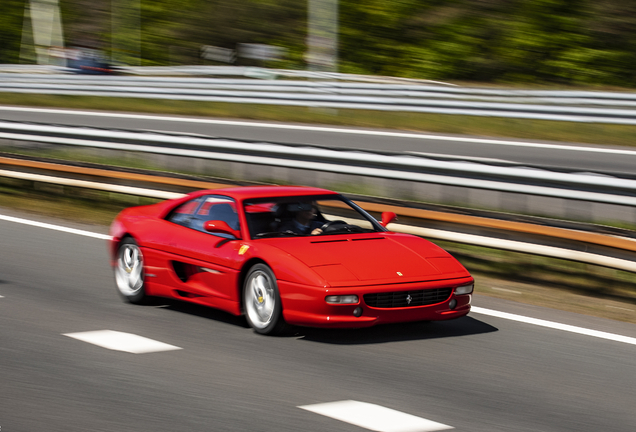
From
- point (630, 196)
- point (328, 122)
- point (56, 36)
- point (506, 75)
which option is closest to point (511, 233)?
point (630, 196)

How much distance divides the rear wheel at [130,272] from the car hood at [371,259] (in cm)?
164

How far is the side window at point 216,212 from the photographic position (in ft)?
25.3

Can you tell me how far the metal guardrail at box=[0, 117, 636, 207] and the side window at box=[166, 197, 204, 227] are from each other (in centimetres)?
392

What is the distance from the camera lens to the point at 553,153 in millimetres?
19500

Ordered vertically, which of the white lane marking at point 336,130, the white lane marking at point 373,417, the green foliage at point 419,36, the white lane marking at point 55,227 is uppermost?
the green foliage at point 419,36

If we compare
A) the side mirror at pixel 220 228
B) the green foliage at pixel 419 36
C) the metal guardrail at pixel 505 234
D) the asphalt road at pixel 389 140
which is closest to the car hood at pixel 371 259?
the side mirror at pixel 220 228

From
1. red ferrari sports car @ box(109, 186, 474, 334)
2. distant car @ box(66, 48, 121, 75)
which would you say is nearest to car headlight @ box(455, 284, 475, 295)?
red ferrari sports car @ box(109, 186, 474, 334)

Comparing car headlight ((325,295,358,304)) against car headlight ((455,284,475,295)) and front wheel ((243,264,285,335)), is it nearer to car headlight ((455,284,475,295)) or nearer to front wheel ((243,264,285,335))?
front wheel ((243,264,285,335))

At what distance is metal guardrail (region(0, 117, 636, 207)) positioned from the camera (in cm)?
1027

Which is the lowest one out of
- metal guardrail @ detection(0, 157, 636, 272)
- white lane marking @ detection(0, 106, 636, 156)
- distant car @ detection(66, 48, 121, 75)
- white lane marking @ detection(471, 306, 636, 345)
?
white lane marking @ detection(471, 306, 636, 345)

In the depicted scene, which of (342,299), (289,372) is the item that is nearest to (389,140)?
(342,299)

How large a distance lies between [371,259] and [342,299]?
51 cm

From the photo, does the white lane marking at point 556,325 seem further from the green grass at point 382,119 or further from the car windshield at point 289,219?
the green grass at point 382,119

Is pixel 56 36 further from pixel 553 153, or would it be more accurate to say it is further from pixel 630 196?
pixel 630 196
